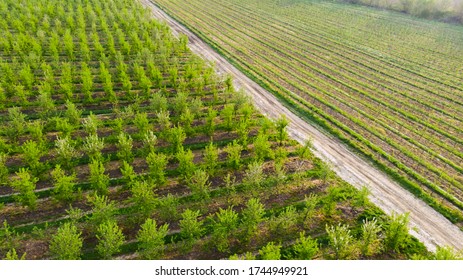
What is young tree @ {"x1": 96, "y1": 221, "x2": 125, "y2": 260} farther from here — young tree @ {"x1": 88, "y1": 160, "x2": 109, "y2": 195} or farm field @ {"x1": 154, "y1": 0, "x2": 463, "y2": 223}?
farm field @ {"x1": 154, "y1": 0, "x2": 463, "y2": 223}

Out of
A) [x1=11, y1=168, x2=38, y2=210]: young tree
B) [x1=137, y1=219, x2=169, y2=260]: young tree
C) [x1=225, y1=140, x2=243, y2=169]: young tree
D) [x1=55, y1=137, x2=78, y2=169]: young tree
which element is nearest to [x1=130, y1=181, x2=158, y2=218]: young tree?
[x1=137, y1=219, x2=169, y2=260]: young tree

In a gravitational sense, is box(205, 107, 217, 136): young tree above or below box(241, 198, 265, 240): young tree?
above

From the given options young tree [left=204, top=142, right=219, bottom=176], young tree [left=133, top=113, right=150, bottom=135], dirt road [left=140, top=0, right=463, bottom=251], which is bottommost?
dirt road [left=140, top=0, right=463, bottom=251]

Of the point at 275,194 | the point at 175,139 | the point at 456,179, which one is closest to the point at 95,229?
the point at 175,139

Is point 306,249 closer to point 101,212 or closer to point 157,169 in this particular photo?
point 157,169

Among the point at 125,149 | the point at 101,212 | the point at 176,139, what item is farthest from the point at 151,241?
the point at 176,139

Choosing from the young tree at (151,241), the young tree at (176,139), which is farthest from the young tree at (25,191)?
the young tree at (176,139)

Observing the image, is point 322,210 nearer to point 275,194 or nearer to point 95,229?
point 275,194
